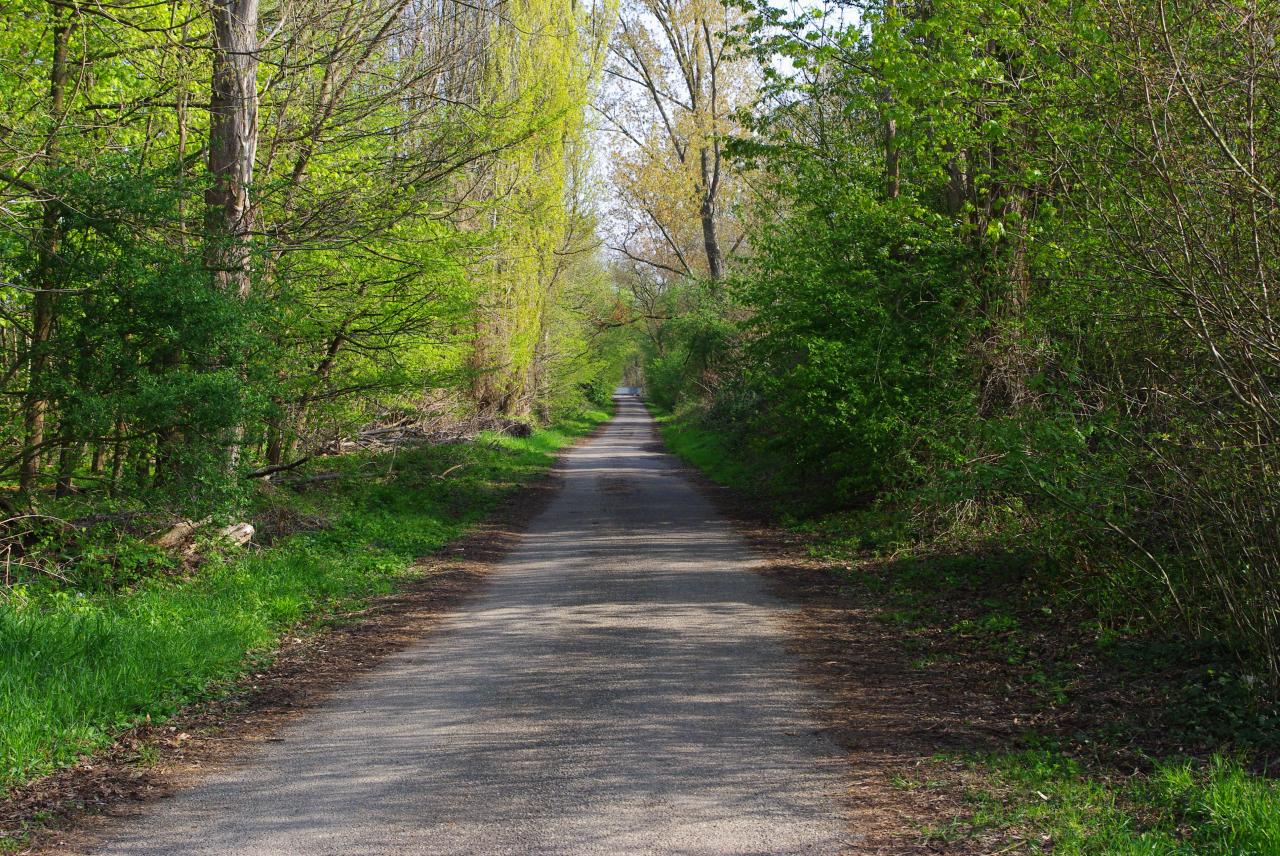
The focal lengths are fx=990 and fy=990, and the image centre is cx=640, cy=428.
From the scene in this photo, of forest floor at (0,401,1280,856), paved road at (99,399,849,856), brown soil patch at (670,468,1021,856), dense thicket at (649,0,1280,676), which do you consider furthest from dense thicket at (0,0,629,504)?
brown soil patch at (670,468,1021,856)

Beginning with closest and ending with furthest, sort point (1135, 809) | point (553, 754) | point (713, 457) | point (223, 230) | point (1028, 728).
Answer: point (1135, 809) → point (553, 754) → point (1028, 728) → point (223, 230) → point (713, 457)

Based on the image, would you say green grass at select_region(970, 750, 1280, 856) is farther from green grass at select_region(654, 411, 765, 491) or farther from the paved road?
green grass at select_region(654, 411, 765, 491)

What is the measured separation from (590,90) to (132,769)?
91.1 ft

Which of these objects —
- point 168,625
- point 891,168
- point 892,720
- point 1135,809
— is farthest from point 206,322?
point 891,168

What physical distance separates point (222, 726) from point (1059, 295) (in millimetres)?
7601

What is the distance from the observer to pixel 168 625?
787 centimetres

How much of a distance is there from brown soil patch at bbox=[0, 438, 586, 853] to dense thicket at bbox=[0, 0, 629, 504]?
8.29 ft

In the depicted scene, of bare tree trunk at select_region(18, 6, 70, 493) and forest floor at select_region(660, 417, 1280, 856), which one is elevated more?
bare tree trunk at select_region(18, 6, 70, 493)

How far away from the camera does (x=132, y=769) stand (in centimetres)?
547

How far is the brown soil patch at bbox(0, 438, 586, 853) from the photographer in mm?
4844

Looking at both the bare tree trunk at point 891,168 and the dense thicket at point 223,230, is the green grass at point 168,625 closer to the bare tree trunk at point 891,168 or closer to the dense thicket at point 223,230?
the dense thicket at point 223,230

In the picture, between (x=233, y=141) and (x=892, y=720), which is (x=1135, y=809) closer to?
(x=892, y=720)

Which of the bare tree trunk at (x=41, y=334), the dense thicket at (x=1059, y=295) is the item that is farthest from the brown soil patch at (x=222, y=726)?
the dense thicket at (x=1059, y=295)

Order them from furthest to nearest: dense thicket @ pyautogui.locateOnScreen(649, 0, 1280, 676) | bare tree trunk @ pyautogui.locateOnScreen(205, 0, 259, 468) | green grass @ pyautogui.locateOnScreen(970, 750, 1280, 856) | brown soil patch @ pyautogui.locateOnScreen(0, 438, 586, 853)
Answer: bare tree trunk @ pyautogui.locateOnScreen(205, 0, 259, 468), dense thicket @ pyautogui.locateOnScreen(649, 0, 1280, 676), brown soil patch @ pyautogui.locateOnScreen(0, 438, 586, 853), green grass @ pyautogui.locateOnScreen(970, 750, 1280, 856)
